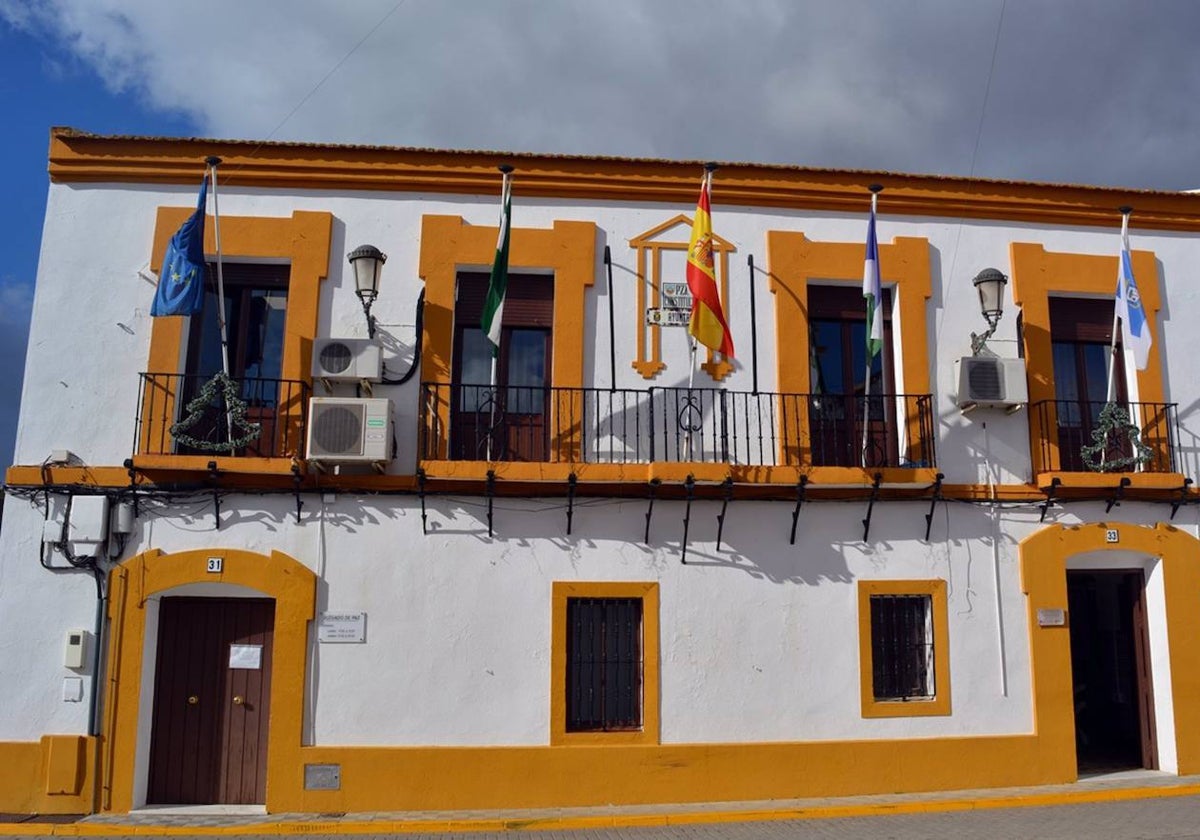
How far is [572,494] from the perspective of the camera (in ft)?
27.9

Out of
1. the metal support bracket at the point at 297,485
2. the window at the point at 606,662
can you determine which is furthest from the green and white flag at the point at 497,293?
the window at the point at 606,662

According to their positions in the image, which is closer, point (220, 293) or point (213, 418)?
point (220, 293)

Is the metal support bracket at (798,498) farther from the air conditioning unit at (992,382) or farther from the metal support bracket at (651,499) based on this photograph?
the air conditioning unit at (992,382)

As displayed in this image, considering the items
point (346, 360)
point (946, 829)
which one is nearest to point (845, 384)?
point (946, 829)

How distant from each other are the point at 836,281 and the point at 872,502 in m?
2.29

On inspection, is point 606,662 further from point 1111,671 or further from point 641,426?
point 1111,671

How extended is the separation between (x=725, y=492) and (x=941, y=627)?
2452mm

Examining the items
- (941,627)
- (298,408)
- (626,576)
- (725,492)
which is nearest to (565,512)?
(626,576)

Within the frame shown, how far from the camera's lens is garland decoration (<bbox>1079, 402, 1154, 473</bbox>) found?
30.5 ft

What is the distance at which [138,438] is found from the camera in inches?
335

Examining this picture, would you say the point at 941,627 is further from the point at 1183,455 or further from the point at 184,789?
the point at 184,789

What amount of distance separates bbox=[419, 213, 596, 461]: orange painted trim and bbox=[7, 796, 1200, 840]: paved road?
3300 mm

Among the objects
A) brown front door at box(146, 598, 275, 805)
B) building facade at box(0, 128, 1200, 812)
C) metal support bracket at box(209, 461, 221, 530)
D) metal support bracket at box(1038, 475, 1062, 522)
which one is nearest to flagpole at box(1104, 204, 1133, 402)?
building facade at box(0, 128, 1200, 812)

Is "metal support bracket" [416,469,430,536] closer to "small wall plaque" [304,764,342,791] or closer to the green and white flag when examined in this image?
the green and white flag
